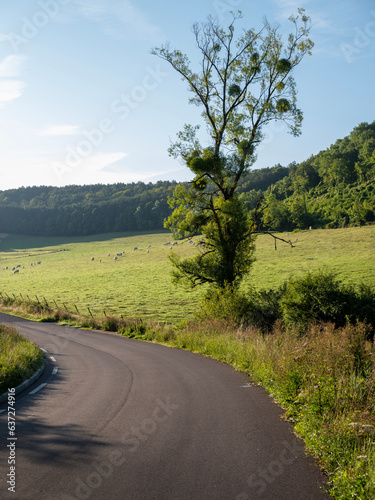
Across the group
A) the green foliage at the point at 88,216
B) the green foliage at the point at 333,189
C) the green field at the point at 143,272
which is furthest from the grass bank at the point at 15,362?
the green foliage at the point at 88,216

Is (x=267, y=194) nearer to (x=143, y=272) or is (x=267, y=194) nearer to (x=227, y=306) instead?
(x=143, y=272)

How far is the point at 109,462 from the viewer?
636 cm

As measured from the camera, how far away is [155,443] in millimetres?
7129

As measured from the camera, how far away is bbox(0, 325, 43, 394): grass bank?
11.7 meters

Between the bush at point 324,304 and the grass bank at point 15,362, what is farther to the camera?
the bush at point 324,304

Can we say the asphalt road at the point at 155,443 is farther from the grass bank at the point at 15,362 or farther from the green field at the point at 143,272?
the green field at the point at 143,272

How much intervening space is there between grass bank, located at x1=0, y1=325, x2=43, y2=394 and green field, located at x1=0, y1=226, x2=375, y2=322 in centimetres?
1721

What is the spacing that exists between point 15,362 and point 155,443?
771 cm

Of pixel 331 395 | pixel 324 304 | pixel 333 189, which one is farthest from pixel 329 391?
pixel 333 189

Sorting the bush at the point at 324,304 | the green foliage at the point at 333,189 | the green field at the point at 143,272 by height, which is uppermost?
the green foliage at the point at 333,189

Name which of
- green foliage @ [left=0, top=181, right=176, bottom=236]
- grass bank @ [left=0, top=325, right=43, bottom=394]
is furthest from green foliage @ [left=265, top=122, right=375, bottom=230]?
grass bank @ [left=0, top=325, right=43, bottom=394]

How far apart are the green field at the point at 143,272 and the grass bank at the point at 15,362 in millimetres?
17213

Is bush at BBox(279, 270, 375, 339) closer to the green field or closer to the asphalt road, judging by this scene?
the asphalt road

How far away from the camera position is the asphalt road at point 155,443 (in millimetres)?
5562
